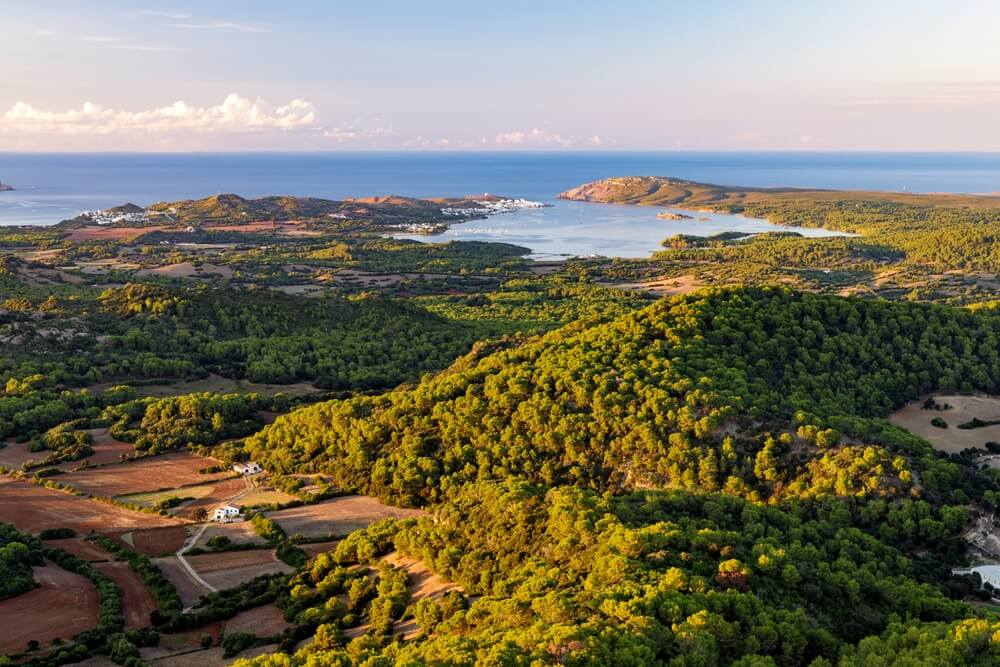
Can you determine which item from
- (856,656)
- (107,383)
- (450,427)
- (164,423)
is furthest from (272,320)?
(856,656)

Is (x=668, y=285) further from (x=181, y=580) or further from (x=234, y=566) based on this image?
(x=181, y=580)

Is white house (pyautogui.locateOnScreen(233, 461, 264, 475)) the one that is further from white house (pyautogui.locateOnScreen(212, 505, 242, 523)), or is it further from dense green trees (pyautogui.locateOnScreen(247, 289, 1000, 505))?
white house (pyautogui.locateOnScreen(212, 505, 242, 523))

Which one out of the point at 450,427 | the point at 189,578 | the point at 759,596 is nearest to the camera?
the point at 759,596

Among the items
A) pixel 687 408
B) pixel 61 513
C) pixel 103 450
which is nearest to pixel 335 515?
pixel 61 513

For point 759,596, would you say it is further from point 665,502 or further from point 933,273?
point 933,273

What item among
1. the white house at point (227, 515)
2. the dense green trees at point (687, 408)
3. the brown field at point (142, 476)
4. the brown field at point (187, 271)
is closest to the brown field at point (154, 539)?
the white house at point (227, 515)

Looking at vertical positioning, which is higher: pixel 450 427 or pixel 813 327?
pixel 813 327

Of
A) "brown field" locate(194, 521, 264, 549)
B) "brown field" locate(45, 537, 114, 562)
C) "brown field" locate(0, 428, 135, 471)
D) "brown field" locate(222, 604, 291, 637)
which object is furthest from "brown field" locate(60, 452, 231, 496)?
"brown field" locate(222, 604, 291, 637)

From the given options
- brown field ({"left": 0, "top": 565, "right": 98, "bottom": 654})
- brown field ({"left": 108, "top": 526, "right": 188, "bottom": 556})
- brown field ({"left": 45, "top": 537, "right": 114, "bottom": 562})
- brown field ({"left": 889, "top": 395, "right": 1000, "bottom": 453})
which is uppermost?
brown field ({"left": 889, "top": 395, "right": 1000, "bottom": 453})
